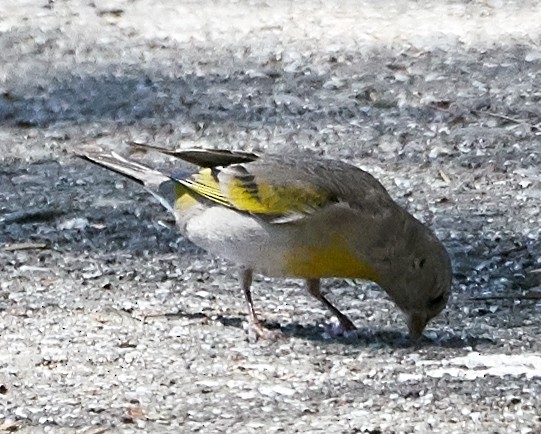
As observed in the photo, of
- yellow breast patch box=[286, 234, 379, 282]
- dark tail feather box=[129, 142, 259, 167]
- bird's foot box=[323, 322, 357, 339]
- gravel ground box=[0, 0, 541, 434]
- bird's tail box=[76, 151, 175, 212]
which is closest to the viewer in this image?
gravel ground box=[0, 0, 541, 434]

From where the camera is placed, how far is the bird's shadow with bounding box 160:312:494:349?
6098 millimetres

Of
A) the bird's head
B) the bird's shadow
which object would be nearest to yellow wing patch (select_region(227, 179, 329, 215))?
the bird's head

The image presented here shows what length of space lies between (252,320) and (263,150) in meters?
2.98

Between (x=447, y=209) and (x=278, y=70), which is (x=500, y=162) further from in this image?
(x=278, y=70)

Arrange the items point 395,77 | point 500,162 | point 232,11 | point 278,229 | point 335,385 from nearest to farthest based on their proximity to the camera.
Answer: point 335,385 → point 278,229 → point 500,162 → point 395,77 → point 232,11

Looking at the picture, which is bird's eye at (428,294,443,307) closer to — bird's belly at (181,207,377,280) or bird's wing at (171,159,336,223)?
bird's belly at (181,207,377,280)

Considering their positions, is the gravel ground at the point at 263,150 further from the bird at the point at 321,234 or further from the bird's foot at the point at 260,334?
the bird at the point at 321,234

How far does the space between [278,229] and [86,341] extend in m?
0.91

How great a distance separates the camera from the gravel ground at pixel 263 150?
5.46 m

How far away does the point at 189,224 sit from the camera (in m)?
6.39

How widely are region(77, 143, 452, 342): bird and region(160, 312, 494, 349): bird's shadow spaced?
54 mm

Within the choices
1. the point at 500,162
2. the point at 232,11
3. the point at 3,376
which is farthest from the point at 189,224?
the point at 232,11

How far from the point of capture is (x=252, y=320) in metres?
6.18

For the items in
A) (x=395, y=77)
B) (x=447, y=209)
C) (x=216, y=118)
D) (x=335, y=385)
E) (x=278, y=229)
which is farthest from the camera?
(x=395, y=77)
